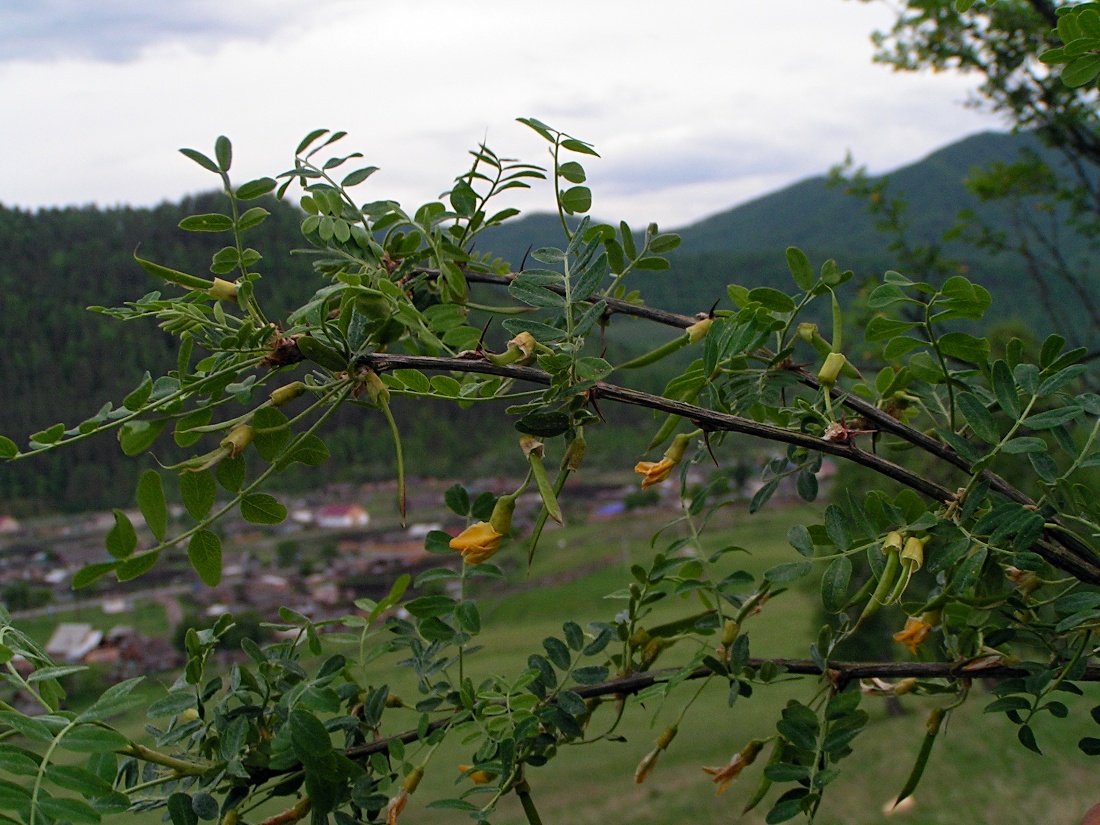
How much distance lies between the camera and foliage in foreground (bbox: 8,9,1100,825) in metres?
0.33

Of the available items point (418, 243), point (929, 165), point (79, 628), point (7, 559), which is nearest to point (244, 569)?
point (7, 559)

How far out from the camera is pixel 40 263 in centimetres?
323

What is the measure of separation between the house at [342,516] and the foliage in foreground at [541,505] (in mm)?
2964

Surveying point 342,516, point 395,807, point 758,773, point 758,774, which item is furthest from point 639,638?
point 342,516

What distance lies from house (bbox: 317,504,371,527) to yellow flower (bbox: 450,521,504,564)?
120 inches

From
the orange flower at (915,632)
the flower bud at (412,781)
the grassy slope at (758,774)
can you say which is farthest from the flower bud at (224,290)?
the grassy slope at (758,774)

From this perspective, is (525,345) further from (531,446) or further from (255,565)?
(255,565)

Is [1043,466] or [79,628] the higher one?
[1043,466]

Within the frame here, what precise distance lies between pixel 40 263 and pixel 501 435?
6.98ft

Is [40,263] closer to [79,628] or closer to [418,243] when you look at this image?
[79,628]

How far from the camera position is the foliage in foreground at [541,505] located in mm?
329

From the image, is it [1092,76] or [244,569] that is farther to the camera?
[244,569]

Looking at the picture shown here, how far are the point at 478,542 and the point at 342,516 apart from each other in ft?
10.4

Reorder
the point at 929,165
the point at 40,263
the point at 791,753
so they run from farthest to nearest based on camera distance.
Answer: the point at 929,165 → the point at 40,263 → the point at 791,753
